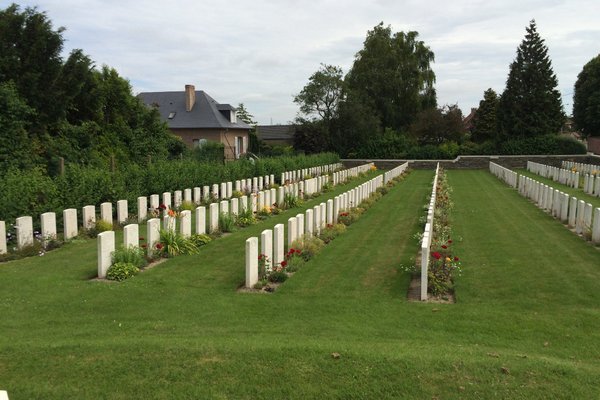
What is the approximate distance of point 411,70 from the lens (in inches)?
2046

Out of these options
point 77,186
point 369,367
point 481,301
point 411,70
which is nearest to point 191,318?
point 369,367

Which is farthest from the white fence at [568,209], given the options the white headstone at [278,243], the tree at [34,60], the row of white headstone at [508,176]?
the tree at [34,60]

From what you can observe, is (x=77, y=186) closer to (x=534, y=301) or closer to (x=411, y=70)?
(x=534, y=301)

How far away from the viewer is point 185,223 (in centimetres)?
997

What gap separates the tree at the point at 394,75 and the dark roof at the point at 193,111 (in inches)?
543

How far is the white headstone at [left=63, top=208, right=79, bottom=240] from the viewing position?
10336 mm

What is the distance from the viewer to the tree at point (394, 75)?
50.9 m

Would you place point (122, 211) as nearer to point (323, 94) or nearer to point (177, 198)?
point (177, 198)

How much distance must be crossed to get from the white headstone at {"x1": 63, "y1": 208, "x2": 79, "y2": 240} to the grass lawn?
951 mm

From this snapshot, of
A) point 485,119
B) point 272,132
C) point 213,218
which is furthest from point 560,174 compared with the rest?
point 272,132

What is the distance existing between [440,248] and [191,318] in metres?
4.73

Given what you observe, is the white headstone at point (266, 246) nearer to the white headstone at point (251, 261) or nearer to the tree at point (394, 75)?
the white headstone at point (251, 261)

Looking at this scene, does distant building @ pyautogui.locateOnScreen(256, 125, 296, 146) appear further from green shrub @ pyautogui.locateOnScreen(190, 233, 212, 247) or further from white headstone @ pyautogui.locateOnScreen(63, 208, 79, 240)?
Answer: green shrub @ pyautogui.locateOnScreen(190, 233, 212, 247)

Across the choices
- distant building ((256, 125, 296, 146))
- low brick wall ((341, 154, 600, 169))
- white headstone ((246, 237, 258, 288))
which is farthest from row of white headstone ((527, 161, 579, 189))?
distant building ((256, 125, 296, 146))
